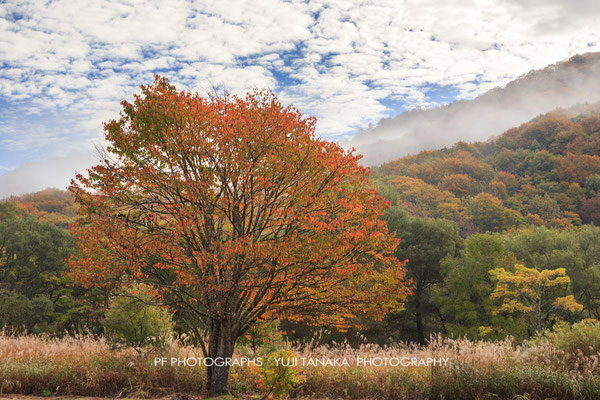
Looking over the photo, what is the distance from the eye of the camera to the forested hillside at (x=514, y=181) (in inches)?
2313

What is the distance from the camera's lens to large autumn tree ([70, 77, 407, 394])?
7586 millimetres

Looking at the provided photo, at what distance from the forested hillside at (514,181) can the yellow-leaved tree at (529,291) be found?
23653 millimetres

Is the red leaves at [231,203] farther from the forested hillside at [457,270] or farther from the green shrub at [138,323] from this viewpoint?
the green shrub at [138,323]

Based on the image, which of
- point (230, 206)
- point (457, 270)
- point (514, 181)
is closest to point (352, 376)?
point (230, 206)

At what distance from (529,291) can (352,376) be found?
20.1 meters

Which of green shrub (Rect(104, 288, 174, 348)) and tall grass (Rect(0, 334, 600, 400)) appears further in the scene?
green shrub (Rect(104, 288, 174, 348))

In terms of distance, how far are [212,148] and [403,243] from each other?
96.5 feet

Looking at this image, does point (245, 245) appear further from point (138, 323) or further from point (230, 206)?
point (138, 323)

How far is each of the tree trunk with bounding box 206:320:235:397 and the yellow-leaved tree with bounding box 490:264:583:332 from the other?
19903 millimetres

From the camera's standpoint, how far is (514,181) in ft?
241

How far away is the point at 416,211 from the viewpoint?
204ft

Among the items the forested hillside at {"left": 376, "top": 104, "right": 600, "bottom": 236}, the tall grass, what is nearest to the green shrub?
the tall grass

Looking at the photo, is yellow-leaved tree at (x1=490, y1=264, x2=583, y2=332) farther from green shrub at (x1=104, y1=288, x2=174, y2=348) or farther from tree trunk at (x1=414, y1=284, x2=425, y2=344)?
green shrub at (x1=104, y1=288, x2=174, y2=348)

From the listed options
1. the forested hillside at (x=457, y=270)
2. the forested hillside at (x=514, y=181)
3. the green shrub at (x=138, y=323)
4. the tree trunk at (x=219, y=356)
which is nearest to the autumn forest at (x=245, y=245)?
the tree trunk at (x=219, y=356)
